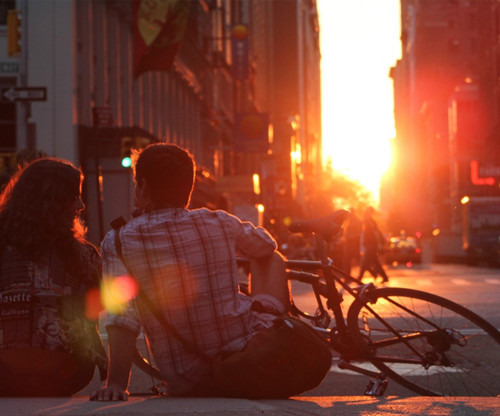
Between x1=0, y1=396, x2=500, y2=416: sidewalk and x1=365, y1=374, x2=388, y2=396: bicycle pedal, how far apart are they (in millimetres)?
902

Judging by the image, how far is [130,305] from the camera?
502 cm

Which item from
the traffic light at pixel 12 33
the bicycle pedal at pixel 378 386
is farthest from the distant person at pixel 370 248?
the bicycle pedal at pixel 378 386

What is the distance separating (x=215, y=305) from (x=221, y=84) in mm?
57729

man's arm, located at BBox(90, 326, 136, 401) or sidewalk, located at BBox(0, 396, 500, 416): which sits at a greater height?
man's arm, located at BBox(90, 326, 136, 401)

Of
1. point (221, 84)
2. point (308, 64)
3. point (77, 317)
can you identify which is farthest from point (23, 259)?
point (308, 64)

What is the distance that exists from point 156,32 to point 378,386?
88.6ft

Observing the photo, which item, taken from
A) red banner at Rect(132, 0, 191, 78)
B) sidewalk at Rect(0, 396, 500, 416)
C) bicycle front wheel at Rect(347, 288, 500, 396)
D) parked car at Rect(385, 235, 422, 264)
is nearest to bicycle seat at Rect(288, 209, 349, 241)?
bicycle front wheel at Rect(347, 288, 500, 396)

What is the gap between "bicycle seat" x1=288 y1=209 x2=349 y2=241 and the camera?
5.86 metres

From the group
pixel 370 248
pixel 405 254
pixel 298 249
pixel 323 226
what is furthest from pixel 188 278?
pixel 405 254

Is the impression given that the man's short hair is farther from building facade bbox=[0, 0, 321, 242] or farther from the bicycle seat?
building facade bbox=[0, 0, 321, 242]

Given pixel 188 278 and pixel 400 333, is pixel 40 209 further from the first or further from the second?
pixel 400 333

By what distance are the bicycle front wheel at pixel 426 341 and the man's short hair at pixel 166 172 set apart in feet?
5.77

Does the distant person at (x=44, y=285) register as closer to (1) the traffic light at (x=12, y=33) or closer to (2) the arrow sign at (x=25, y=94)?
(2) the arrow sign at (x=25, y=94)

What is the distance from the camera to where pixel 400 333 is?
6.32 meters
